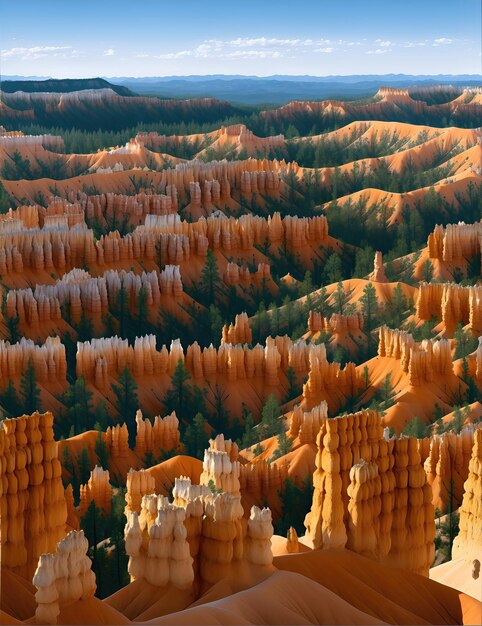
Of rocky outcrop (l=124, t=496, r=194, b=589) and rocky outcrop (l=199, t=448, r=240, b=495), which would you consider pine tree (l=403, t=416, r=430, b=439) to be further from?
rocky outcrop (l=124, t=496, r=194, b=589)

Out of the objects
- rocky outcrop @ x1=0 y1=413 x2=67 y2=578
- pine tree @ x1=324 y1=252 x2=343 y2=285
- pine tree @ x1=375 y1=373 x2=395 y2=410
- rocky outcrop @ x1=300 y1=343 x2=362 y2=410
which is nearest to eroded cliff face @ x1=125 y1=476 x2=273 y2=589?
rocky outcrop @ x1=0 y1=413 x2=67 y2=578

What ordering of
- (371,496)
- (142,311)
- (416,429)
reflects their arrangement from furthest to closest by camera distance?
(142,311) → (416,429) → (371,496)

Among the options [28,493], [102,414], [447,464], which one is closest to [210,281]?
[102,414]

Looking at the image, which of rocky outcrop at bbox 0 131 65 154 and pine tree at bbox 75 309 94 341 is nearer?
pine tree at bbox 75 309 94 341

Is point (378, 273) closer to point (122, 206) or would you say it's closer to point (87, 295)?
point (87, 295)

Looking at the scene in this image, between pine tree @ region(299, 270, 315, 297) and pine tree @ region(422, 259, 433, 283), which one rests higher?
pine tree @ region(422, 259, 433, 283)

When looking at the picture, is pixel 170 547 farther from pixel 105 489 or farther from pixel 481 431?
pixel 105 489
